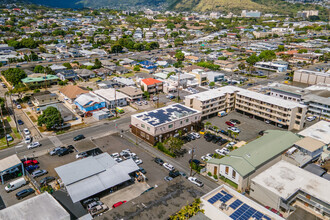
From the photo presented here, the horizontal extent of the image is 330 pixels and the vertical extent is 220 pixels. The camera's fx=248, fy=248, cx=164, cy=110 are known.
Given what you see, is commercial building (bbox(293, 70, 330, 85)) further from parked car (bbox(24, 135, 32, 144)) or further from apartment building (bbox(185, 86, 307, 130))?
parked car (bbox(24, 135, 32, 144))

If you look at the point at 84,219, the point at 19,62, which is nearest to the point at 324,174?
the point at 84,219

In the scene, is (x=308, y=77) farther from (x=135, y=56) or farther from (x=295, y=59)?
(x=135, y=56)

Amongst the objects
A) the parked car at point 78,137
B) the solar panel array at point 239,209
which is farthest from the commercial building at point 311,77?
the parked car at point 78,137

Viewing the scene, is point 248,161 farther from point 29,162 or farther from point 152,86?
point 152,86

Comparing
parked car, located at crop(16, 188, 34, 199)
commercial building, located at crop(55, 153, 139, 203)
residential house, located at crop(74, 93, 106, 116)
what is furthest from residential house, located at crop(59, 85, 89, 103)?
parked car, located at crop(16, 188, 34, 199)

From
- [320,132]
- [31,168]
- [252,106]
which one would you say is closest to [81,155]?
[31,168]

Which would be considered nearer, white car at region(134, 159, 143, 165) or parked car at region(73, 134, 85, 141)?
white car at region(134, 159, 143, 165)
